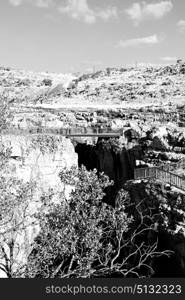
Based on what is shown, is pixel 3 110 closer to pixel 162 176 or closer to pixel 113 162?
pixel 162 176

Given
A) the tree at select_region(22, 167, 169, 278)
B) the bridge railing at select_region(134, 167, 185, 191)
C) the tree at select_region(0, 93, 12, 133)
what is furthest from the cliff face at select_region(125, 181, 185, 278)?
the tree at select_region(0, 93, 12, 133)

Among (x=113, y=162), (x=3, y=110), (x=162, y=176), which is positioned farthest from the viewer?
(x=113, y=162)

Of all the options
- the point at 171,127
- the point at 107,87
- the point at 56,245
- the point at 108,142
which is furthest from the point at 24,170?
the point at 107,87

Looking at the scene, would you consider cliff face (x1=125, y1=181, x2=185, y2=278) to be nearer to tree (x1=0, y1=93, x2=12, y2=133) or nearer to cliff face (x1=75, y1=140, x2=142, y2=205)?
cliff face (x1=75, y1=140, x2=142, y2=205)

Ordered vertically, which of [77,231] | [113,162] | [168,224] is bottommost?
[168,224]

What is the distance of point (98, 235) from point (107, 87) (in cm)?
5678

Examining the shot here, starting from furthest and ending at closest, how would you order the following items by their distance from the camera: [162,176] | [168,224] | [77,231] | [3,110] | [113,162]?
[113,162] < [162,176] < [168,224] < [3,110] < [77,231]

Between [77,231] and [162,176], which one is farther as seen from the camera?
[162,176]

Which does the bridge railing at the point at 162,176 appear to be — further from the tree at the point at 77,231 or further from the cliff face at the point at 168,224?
the tree at the point at 77,231

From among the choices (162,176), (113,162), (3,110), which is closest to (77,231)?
(3,110)

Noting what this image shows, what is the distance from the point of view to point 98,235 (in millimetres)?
10039

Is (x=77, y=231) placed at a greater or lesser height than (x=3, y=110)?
lesser

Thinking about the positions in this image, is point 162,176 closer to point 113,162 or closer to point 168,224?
point 168,224

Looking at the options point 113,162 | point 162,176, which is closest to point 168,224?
point 162,176
